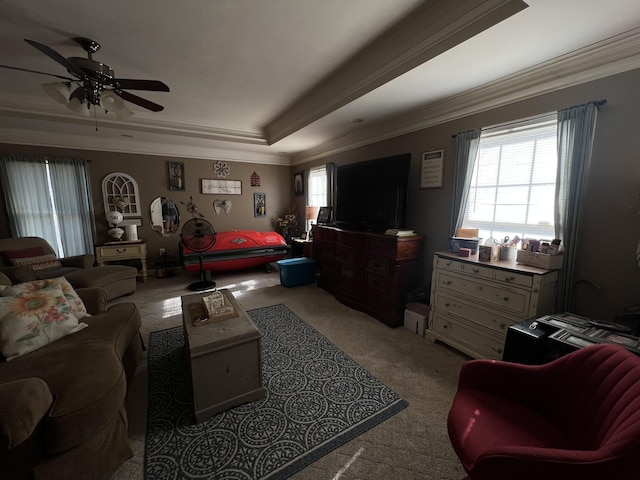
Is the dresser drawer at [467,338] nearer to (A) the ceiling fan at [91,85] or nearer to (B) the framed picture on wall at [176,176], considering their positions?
(A) the ceiling fan at [91,85]

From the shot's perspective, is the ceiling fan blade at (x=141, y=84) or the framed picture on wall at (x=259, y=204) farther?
the framed picture on wall at (x=259, y=204)

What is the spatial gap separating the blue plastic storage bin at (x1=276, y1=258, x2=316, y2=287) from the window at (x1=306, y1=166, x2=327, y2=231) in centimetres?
107

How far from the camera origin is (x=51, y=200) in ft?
12.8

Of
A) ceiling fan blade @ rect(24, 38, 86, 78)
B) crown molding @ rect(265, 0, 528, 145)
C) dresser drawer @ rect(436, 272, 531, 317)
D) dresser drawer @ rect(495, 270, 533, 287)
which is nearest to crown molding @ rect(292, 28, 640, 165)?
crown molding @ rect(265, 0, 528, 145)

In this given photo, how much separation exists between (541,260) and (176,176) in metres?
5.44

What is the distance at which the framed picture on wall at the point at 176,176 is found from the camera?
15.5 feet

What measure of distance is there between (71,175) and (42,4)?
325cm

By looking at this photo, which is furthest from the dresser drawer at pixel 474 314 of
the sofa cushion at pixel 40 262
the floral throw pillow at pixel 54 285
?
the sofa cushion at pixel 40 262

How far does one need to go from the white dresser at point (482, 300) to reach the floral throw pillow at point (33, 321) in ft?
9.39

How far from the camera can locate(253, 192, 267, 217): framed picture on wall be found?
5562 mm

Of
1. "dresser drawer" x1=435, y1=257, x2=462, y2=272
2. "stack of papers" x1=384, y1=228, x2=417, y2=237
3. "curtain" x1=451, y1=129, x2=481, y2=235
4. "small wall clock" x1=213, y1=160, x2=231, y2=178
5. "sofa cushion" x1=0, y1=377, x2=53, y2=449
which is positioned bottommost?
"sofa cushion" x1=0, y1=377, x2=53, y2=449

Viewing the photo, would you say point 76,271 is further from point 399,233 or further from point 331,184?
point 399,233

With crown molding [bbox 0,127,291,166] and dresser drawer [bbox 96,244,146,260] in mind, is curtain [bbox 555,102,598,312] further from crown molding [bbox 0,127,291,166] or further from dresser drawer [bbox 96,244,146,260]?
dresser drawer [bbox 96,244,146,260]

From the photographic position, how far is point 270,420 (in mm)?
1571
